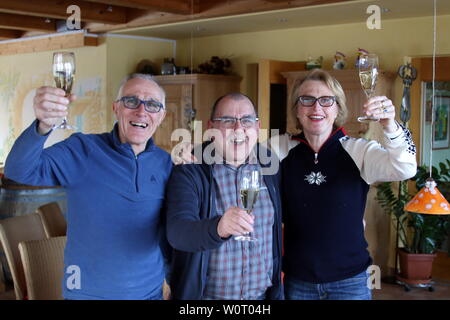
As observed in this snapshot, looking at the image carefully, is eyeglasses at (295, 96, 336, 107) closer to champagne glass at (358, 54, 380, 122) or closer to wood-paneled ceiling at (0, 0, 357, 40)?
champagne glass at (358, 54, 380, 122)

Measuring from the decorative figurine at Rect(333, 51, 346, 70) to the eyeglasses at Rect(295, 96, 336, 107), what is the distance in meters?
4.09

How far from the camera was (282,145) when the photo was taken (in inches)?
91.0

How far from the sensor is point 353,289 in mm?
2092

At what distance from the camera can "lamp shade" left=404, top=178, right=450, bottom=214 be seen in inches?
153

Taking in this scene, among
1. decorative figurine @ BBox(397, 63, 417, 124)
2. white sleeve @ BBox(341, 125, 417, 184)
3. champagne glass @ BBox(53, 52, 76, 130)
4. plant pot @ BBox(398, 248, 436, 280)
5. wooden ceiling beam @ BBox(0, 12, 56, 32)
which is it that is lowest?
plant pot @ BBox(398, 248, 436, 280)

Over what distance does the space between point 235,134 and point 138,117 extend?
361 millimetres

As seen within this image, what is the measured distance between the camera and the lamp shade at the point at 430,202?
3895 mm

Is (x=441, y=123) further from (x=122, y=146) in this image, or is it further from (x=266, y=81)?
(x=122, y=146)

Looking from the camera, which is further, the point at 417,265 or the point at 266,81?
the point at 266,81

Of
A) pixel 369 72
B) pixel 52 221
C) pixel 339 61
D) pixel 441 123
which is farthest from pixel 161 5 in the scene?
pixel 369 72

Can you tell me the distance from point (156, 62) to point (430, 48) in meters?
4.05

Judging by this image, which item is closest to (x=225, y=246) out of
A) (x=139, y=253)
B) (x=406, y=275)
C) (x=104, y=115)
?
(x=139, y=253)

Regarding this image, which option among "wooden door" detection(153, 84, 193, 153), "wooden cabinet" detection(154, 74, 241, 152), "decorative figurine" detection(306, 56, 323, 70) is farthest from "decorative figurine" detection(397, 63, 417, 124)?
"wooden door" detection(153, 84, 193, 153)

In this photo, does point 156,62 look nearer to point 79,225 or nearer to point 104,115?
point 104,115
